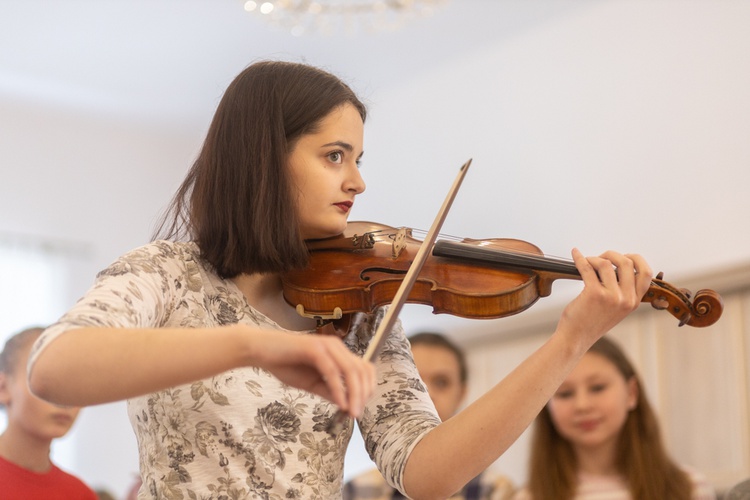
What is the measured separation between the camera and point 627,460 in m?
2.45

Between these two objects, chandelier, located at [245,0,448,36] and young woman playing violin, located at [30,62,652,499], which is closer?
young woman playing violin, located at [30,62,652,499]

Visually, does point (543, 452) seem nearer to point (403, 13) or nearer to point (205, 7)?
point (403, 13)

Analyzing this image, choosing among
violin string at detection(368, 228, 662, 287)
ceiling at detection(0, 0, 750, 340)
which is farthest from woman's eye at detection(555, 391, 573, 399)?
violin string at detection(368, 228, 662, 287)

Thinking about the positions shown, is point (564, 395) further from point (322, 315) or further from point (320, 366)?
point (320, 366)

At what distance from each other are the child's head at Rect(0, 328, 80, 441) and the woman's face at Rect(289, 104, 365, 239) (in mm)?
679

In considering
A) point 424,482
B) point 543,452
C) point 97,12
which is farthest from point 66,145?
point 424,482

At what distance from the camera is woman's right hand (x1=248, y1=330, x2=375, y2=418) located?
2.75 feet

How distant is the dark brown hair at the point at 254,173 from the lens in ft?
4.31

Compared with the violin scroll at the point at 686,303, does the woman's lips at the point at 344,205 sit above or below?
above

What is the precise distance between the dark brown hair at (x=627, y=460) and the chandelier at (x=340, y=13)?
1445mm

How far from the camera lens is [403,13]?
374cm

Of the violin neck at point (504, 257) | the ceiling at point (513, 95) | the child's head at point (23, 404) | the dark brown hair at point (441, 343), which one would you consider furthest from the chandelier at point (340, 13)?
the violin neck at point (504, 257)

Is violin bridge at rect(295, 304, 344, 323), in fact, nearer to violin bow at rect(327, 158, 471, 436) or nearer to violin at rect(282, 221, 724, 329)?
violin at rect(282, 221, 724, 329)

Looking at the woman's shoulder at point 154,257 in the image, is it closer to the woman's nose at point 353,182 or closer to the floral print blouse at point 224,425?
the floral print blouse at point 224,425
